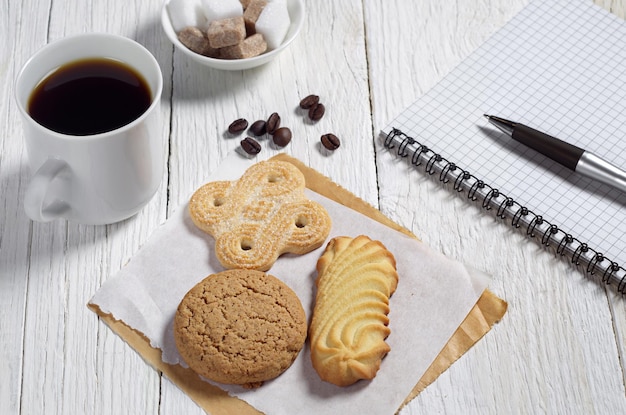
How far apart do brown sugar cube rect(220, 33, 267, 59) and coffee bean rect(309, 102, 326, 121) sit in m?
0.15

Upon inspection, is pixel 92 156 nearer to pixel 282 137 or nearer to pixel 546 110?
pixel 282 137

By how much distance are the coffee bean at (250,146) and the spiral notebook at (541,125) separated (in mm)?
240

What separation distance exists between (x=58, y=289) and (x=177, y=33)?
556 mm

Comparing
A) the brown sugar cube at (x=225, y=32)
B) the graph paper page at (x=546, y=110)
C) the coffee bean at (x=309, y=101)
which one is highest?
the brown sugar cube at (x=225, y=32)

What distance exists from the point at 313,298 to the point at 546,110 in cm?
61

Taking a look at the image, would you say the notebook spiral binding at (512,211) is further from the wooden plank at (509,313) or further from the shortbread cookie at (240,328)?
the shortbread cookie at (240,328)

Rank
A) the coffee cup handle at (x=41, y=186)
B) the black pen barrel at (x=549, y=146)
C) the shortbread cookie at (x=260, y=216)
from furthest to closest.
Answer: the black pen barrel at (x=549, y=146) → the shortbread cookie at (x=260, y=216) → the coffee cup handle at (x=41, y=186)

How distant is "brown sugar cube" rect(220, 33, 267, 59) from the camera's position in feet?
4.56

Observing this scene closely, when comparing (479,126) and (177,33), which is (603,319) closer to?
(479,126)

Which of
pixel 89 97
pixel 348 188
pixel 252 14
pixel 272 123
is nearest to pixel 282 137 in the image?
pixel 272 123

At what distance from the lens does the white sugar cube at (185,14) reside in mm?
1423

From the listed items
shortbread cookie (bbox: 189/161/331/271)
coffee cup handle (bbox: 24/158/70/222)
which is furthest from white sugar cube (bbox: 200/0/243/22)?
coffee cup handle (bbox: 24/158/70/222)

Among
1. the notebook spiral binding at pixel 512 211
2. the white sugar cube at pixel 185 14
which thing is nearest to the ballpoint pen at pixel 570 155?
the notebook spiral binding at pixel 512 211

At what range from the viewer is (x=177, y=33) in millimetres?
1445
